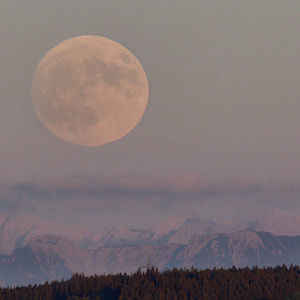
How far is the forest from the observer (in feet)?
67.1

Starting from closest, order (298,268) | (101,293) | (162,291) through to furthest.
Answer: (162,291), (101,293), (298,268)

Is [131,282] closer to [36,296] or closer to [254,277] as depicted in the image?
[36,296]

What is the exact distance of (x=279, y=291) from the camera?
21359mm

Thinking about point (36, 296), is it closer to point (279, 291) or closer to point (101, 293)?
point (101, 293)

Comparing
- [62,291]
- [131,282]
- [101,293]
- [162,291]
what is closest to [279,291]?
[162,291]

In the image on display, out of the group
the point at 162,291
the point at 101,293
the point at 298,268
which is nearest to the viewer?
the point at 162,291

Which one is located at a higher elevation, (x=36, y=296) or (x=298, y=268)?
(x=298, y=268)

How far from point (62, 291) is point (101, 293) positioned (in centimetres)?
183

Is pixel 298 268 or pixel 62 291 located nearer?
pixel 62 291

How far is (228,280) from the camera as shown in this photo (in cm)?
2316

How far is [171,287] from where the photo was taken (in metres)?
21.5

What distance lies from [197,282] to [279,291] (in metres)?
3.74

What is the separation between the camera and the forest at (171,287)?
2045 centimetres

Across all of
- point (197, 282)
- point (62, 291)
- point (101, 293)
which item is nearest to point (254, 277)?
point (197, 282)
